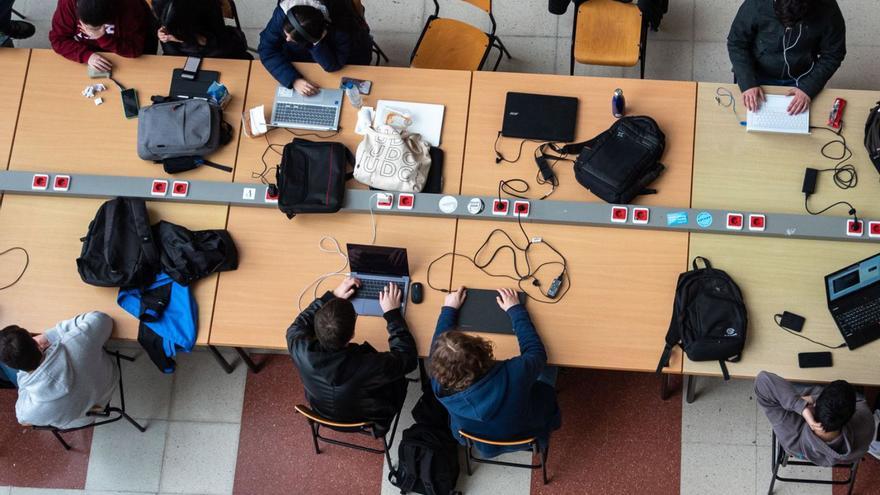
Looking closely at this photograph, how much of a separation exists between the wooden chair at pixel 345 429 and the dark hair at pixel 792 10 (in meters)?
2.55

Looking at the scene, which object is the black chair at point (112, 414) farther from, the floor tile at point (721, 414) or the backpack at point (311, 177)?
the floor tile at point (721, 414)

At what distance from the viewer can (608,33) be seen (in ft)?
13.3

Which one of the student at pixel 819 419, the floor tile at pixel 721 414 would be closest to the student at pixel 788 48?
the student at pixel 819 419

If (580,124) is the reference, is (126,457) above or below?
below

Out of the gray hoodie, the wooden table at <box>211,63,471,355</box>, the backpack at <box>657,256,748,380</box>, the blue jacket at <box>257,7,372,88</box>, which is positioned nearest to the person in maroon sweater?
the blue jacket at <box>257,7,372,88</box>

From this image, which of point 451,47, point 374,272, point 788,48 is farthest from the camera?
point 451,47

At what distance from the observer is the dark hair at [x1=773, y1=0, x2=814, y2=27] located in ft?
10.4

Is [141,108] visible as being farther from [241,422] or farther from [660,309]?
[660,309]

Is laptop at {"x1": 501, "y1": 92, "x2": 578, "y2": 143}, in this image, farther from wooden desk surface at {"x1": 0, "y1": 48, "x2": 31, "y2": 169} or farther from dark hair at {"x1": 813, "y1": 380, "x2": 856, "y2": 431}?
wooden desk surface at {"x1": 0, "y1": 48, "x2": 31, "y2": 169}

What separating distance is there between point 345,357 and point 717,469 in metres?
2.04

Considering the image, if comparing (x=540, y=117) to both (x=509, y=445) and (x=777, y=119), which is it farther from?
(x=509, y=445)

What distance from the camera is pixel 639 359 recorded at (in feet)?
10.5

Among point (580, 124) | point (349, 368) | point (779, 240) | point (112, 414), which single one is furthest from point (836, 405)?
point (112, 414)

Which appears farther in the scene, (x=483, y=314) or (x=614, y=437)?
(x=614, y=437)
